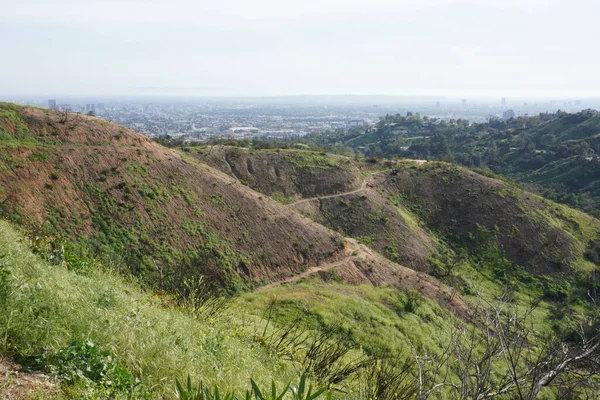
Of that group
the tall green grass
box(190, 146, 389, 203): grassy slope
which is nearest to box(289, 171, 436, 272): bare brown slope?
box(190, 146, 389, 203): grassy slope

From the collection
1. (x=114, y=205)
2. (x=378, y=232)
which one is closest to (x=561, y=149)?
(x=378, y=232)

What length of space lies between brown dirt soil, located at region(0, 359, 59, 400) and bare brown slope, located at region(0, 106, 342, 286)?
15.2 m

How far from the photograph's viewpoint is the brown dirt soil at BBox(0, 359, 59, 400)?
12.6 feet

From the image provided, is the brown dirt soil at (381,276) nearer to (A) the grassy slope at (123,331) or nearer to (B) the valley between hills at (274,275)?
(B) the valley between hills at (274,275)

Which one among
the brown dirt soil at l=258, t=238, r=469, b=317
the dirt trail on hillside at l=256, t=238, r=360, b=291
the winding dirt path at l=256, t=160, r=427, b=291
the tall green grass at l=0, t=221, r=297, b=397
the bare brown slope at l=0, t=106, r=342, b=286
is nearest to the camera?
the tall green grass at l=0, t=221, r=297, b=397

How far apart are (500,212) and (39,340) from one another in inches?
1878

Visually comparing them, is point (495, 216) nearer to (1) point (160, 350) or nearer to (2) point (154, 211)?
(2) point (154, 211)

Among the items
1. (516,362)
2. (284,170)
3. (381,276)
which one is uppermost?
(516,362)

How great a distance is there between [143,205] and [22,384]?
2380cm

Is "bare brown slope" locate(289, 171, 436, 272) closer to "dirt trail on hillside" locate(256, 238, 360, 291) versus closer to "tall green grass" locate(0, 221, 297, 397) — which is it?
"dirt trail on hillside" locate(256, 238, 360, 291)

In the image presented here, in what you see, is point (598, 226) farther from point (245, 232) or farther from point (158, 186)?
point (158, 186)

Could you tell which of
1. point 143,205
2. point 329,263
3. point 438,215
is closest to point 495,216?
point 438,215

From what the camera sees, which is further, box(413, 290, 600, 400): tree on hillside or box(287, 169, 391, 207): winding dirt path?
box(287, 169, 391, 207): winding dirt path

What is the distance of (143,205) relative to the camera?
26.4 meters
